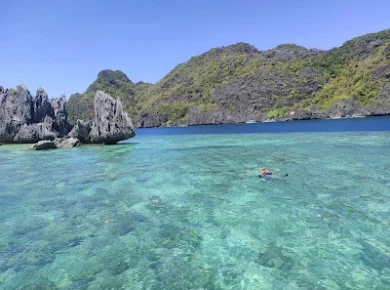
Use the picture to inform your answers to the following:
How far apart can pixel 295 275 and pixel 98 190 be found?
17.0 m

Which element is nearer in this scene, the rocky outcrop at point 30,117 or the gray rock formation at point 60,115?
the rocky outcrop at point 30,117

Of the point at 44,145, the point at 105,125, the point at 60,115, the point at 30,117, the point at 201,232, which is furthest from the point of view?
the point at 60,115

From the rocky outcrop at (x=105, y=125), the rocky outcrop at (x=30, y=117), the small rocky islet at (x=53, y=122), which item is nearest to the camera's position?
the rocky outcrop at (x=105, y=125)

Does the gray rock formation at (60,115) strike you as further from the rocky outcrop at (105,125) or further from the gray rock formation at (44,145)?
the gray rock formation at (44,145)

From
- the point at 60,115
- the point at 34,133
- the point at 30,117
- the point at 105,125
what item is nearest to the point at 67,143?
the point at 105,125

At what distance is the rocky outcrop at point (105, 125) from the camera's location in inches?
2514

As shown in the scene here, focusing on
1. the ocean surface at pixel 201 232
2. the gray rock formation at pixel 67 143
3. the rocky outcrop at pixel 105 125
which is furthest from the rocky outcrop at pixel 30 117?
the ocean surface at pixel 201 232

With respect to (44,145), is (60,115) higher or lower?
higher

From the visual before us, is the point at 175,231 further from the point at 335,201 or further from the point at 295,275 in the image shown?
the point at 335,201

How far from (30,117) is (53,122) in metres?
5.80

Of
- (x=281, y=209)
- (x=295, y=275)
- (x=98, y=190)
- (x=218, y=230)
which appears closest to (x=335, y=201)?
(x=281, y=209)

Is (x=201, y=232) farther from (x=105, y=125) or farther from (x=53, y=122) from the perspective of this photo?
(x=53, y=122)

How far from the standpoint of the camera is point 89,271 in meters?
11.3

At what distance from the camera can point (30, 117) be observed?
77750mm
